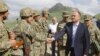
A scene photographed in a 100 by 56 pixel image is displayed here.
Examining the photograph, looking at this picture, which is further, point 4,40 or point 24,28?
point 24,28

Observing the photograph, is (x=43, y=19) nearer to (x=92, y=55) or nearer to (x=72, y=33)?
(x=92, y=55)

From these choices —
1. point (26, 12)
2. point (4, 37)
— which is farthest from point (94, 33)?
point (4, 37)

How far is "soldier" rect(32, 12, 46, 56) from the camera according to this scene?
15.4 metres

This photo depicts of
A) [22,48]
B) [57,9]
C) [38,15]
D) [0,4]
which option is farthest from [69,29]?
[57,9]

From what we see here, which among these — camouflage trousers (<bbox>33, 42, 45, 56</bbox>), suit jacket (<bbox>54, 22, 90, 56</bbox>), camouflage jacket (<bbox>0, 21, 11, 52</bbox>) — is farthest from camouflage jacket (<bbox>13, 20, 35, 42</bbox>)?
camouflage jacket (<bbox>0, 21, 11, 52</bbox>)

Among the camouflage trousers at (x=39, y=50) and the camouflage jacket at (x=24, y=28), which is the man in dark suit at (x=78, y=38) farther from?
the camouflage trousers at (x=39, y=50)

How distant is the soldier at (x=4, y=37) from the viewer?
9.13m

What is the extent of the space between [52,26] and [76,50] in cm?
807

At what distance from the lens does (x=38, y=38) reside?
51.2ft

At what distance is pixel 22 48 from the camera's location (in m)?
11.8

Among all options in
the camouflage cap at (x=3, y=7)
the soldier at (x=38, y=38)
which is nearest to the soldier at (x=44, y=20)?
the soldier at (x=38, y=38)

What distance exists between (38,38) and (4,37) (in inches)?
246

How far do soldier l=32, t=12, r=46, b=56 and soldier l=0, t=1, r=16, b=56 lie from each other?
5.21 m

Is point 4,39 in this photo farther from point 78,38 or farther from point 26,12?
point 26,12
